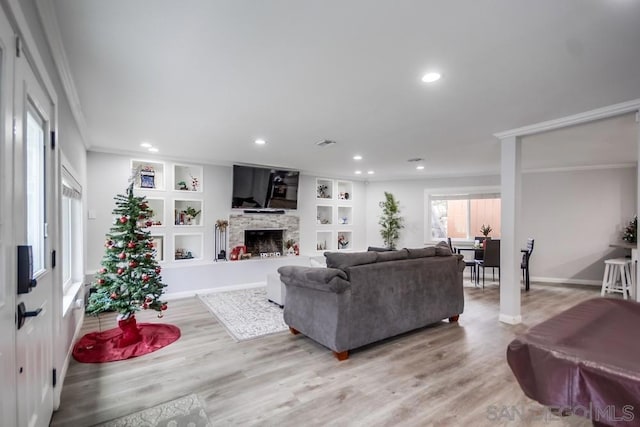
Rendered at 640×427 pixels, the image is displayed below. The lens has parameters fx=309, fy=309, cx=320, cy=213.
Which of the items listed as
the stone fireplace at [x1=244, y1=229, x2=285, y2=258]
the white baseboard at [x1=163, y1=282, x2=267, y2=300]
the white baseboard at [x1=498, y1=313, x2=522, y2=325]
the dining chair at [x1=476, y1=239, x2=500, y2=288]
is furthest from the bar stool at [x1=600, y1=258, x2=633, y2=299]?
the white baseboard at [x1=163, y1=282, x2=267, y2=300]

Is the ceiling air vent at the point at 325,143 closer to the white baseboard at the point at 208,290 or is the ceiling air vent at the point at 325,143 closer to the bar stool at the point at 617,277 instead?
the white baseboard at the point at 208,290

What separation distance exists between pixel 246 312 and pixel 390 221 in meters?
4.78

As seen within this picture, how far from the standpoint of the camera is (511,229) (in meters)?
3.93

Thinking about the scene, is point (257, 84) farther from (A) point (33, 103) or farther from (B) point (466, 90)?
(B) point (466, 90)

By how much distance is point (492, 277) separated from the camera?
714 centimetres

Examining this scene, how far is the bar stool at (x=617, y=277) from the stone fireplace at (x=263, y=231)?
6.05 metres

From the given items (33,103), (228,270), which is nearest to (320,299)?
(33,103)

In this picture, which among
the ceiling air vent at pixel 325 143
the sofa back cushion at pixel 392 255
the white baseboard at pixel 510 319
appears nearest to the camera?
the sofa back cushion at pixel 392 255

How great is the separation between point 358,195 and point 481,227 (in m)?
3.13

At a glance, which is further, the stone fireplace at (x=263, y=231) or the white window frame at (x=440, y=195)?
the white window frame at (x=440, y=195)

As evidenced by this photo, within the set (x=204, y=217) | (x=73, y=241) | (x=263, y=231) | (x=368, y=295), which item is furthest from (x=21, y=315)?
(x=263, y=231)

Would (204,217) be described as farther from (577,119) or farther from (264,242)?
(577,119)

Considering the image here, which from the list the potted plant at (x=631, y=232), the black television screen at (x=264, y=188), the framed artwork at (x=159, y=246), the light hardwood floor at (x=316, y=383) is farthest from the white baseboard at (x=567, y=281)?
the framed artwork at (x=159, y=246)

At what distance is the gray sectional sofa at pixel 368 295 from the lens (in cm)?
306
